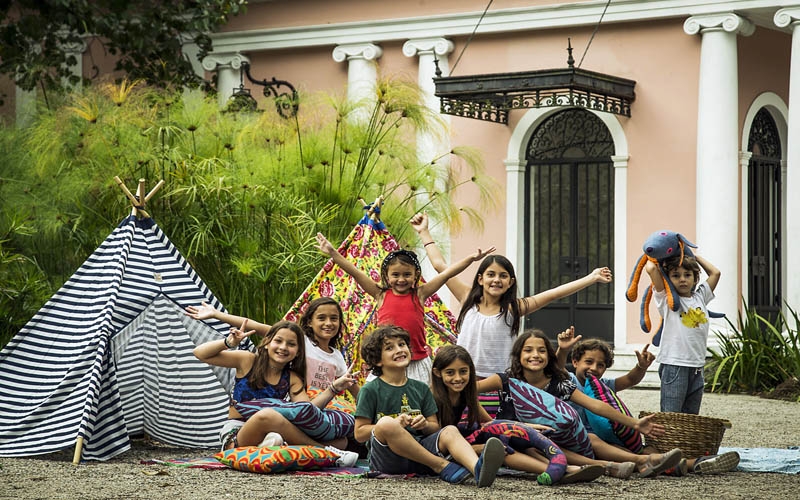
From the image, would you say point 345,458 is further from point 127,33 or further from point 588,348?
point 127,33

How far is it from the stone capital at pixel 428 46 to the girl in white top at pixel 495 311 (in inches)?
317

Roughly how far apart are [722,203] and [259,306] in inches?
237

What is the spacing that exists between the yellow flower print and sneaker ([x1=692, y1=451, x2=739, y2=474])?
807mm

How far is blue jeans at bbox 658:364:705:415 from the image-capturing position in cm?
704

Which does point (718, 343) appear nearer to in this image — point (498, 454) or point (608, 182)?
point (608, 182)

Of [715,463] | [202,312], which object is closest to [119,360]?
[202,312]

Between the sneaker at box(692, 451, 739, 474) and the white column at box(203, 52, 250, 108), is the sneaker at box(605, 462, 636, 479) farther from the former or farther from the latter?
the white column at box(203, 52, 250, 108)

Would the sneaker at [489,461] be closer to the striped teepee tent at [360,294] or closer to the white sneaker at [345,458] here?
the white sneaker at [345,458]

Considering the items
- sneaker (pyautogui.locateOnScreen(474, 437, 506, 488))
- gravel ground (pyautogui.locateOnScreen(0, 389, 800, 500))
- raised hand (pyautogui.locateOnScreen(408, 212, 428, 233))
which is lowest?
gravel ground (pyautogui.locateOnScreen(0, 389, 800, 500))

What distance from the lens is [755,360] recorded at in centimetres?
1165

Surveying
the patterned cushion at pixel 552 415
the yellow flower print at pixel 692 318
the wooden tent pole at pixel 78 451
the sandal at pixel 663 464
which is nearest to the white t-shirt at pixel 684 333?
the yellow flower print at pixel 692 318

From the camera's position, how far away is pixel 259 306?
908 centimetres

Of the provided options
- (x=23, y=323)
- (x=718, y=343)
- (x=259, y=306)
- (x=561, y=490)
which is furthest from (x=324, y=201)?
(x=718, y=343)

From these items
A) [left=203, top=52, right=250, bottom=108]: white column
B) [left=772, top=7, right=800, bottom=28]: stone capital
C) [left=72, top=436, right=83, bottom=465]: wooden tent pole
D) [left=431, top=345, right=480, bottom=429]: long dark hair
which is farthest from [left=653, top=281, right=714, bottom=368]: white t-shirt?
[left=203, top=52, right=250, bottom=108]: white column
